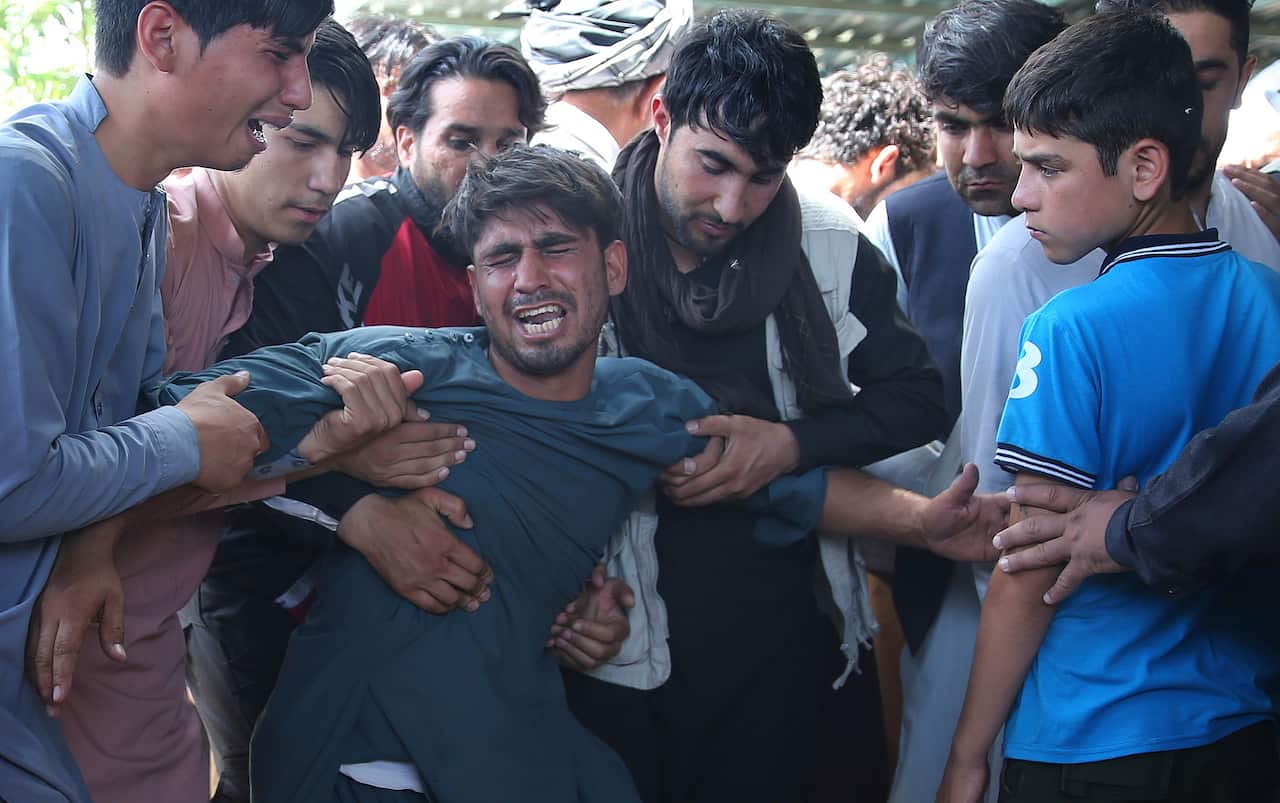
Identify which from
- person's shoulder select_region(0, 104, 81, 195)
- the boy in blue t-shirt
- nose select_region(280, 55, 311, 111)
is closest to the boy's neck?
the boy in blue t-shirt

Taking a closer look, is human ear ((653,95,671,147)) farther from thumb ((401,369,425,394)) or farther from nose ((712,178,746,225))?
thumb ((401,369,425,394))

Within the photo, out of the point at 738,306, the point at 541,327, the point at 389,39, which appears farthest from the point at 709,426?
the point at 389,39

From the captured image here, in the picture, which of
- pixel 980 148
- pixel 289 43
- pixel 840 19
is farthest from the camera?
pixel 840 19

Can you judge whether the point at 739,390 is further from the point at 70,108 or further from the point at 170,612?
the point at 70,108

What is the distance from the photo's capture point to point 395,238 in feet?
7.66

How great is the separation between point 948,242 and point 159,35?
1605 mm

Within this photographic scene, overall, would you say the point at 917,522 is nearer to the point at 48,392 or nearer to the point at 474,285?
the point at 474,285

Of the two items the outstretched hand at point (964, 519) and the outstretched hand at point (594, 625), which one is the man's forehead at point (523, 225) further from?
the outstretched hand at point (964, 519)

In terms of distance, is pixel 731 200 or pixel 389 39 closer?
pixel 731 200

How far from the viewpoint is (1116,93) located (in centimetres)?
182

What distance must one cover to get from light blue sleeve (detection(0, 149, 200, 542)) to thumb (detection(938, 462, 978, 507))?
1315 mm

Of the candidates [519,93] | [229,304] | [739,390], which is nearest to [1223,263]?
[739,390]

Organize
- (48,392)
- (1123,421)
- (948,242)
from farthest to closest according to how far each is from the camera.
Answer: (948,242)
(1123,421)
(48,392)

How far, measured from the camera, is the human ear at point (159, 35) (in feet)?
5.03
